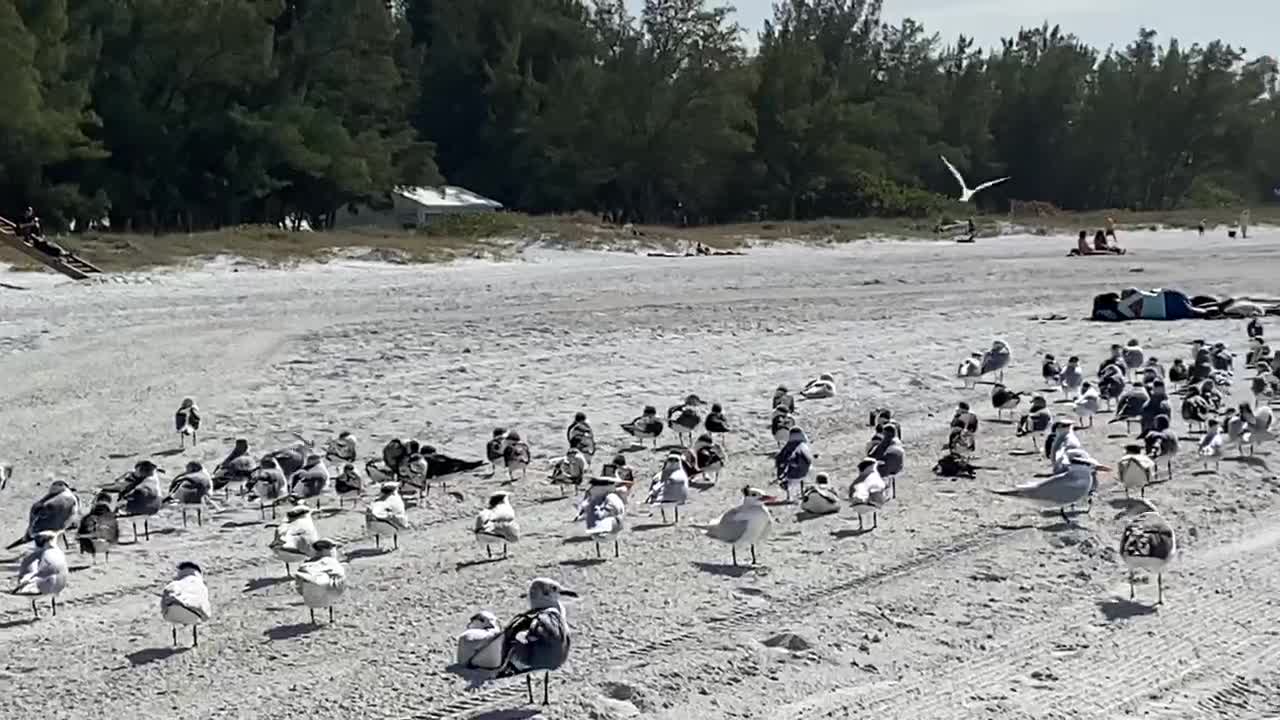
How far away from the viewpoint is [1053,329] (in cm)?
2645

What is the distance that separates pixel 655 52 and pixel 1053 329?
44.4 m

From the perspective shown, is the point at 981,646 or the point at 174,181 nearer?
the point at 981,646

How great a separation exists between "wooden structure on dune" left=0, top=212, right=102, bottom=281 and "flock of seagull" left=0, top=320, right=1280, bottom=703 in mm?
15259

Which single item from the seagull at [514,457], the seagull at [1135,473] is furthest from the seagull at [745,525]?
the seagull at [1135,473]

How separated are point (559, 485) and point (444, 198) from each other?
49.1 m

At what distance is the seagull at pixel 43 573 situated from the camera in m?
9.43

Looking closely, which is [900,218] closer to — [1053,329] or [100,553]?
[1053,329]

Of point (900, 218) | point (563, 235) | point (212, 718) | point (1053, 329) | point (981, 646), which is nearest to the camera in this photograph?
point (212, 718)

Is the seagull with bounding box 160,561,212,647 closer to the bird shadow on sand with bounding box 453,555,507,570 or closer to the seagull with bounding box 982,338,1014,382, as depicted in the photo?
the bird shadow on sand with bounding box 453,555,507,570

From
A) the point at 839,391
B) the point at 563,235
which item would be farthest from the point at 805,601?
the point at 563,235

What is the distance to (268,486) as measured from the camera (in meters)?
12.3

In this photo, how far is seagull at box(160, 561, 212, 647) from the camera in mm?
8891

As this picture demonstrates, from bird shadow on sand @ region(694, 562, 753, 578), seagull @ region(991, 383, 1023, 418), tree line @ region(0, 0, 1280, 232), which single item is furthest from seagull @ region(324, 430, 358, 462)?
tree line @ region(0, 0, 1280, 232)

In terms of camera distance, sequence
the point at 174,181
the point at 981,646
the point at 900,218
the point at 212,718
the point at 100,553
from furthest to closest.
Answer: the point at 900,218, the point at 174,181, the point at 100,553, the point at 981,646, the point at 212,718
